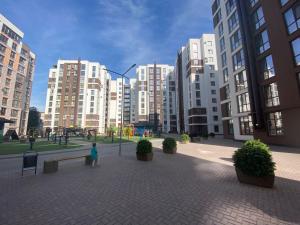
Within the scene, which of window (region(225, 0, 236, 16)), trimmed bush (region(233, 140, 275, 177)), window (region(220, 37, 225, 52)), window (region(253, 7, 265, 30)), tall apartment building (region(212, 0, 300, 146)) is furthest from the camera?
window (region(220, 37, 225, 52))

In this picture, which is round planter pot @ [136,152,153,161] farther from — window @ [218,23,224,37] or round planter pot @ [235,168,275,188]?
window @ [218,23,224,37]

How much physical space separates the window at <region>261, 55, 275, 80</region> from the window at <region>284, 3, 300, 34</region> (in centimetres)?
386

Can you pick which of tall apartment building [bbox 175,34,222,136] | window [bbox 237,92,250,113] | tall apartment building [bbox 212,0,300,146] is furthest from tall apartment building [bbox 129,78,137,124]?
window [bbox 237,92,250,113]

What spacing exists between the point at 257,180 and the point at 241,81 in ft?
86.8

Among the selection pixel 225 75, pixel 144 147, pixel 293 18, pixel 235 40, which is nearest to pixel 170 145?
pixel 144 147

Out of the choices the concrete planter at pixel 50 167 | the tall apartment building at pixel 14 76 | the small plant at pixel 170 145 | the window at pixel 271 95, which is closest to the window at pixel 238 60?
the window at pixel 271 95

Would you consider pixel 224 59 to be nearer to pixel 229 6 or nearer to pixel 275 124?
pixel 229 6

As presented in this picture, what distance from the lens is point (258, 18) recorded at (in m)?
25.3

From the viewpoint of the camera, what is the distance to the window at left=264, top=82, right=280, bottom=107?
21.9 m

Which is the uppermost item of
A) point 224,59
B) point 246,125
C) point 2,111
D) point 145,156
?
point 224,59

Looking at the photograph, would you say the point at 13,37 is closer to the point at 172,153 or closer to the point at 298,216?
the point at 172,153

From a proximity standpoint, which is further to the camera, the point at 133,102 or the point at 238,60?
the point at 133,102

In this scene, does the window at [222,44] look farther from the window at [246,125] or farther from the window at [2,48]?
the window at [2,48]

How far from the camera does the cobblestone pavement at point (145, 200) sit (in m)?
4.54
